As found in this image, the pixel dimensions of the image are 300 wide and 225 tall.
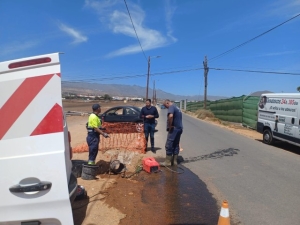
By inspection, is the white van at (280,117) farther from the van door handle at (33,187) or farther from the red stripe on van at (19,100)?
the red stripe on van at (19,100)

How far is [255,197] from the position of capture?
196 inches

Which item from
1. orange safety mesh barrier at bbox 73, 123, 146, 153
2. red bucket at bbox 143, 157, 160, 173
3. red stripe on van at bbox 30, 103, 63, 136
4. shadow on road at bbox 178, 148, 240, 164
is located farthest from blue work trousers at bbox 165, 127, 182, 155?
red stripe on van at bbox 30, 103, 63, 136

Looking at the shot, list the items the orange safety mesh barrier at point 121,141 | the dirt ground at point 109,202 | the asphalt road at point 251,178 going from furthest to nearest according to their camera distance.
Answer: the orange safety mesh barrier at point 121,141, the asphalt road at point 251,178, the dirt ground at point 109,202

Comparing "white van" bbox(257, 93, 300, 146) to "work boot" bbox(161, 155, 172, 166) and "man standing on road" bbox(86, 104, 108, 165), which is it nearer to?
"work boot" bbox(161, 155, 172, 166)

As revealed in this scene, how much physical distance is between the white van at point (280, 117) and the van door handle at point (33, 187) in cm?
942

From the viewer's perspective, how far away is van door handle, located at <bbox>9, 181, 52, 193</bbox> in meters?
2.30

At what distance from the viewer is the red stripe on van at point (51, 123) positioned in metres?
2.36

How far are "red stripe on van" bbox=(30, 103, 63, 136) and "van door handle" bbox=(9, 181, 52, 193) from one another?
46cm

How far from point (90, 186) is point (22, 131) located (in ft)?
11.1

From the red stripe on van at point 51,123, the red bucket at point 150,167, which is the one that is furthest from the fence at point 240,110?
the red stripe on van at point 51,123

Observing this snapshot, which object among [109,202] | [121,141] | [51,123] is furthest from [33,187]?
[121,141]

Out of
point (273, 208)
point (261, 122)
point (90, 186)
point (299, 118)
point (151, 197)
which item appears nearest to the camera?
point (273, 208)

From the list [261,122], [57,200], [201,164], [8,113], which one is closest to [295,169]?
[201,164]

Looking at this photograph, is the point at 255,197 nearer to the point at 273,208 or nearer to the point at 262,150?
the point at 273,208
